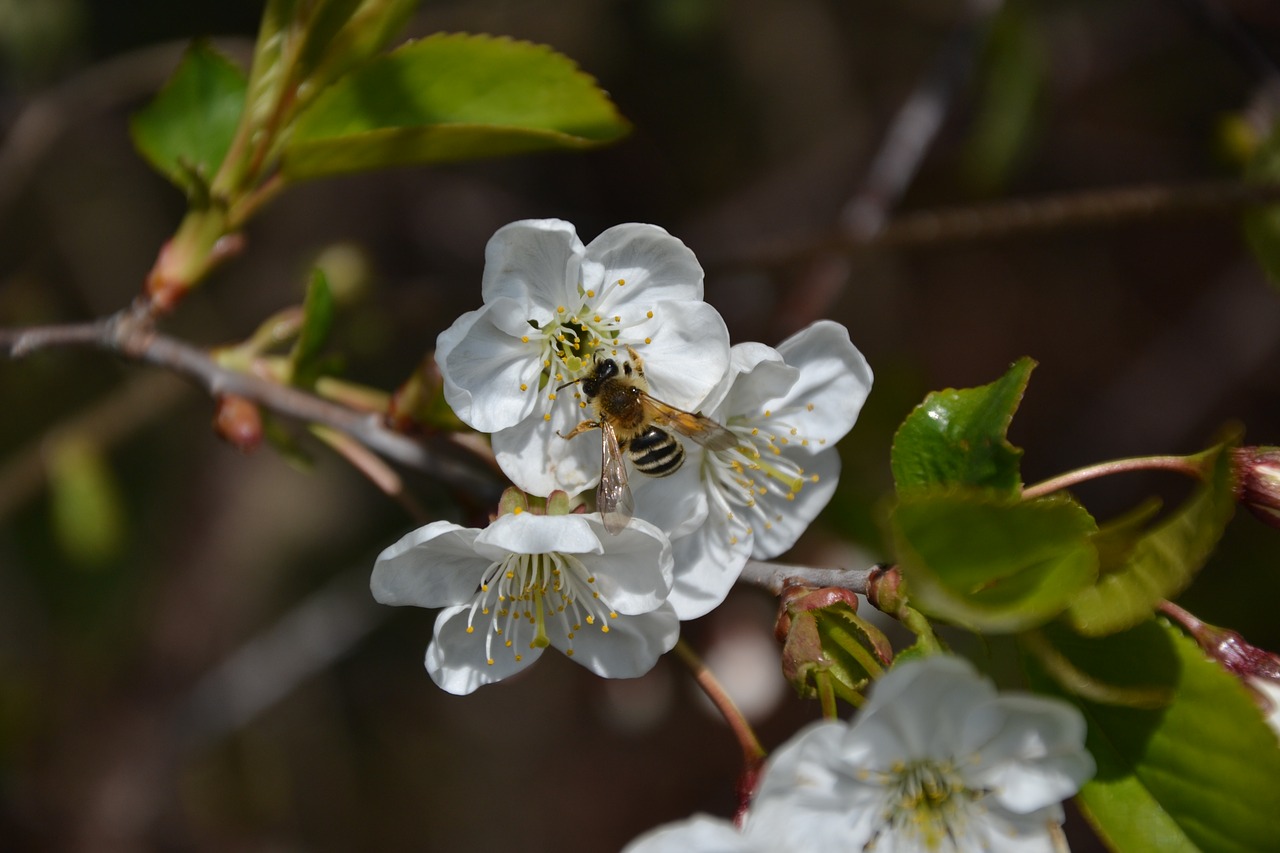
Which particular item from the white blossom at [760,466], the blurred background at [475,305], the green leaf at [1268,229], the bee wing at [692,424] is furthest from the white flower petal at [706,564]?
the blurred background at [475,305]

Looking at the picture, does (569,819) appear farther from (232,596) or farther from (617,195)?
(617,195)

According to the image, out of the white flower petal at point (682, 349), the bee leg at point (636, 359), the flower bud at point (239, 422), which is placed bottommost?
the flower bud at point (239, 422)

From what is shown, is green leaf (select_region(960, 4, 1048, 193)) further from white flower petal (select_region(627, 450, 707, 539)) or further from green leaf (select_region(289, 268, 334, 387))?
green leaf (select_region(289, 268, 334, 387))

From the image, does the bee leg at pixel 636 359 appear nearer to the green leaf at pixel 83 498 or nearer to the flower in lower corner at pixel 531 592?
the flower in lower corner at pixel 531 592

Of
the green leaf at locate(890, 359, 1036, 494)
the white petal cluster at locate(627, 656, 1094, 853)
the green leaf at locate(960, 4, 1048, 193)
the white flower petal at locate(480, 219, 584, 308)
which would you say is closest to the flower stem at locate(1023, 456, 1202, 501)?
the green leaf at locate(890, 359, 1036, 494)

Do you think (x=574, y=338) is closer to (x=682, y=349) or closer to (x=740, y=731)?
(x=682, y=349)
